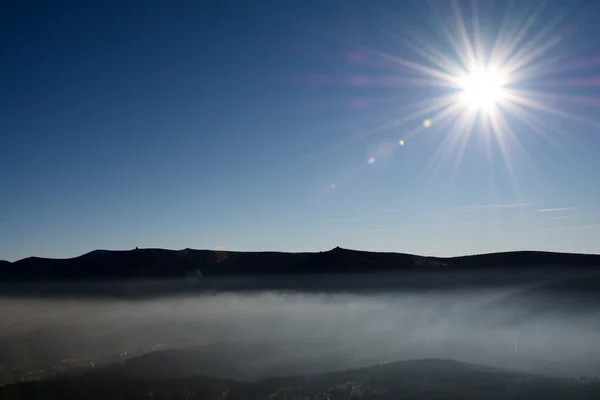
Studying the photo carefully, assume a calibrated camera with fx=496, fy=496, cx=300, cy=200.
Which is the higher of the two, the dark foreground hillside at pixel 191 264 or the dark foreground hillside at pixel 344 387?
the dark foreground hillside at pixel 191 264

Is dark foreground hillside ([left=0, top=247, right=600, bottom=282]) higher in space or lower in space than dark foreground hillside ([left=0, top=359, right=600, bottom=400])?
higher

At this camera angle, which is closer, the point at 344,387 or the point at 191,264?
the point at 344,387

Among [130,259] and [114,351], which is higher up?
[130,259]

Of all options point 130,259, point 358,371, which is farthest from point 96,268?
point 358,371

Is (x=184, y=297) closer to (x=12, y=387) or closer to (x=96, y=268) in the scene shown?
(x=96, y=268)
